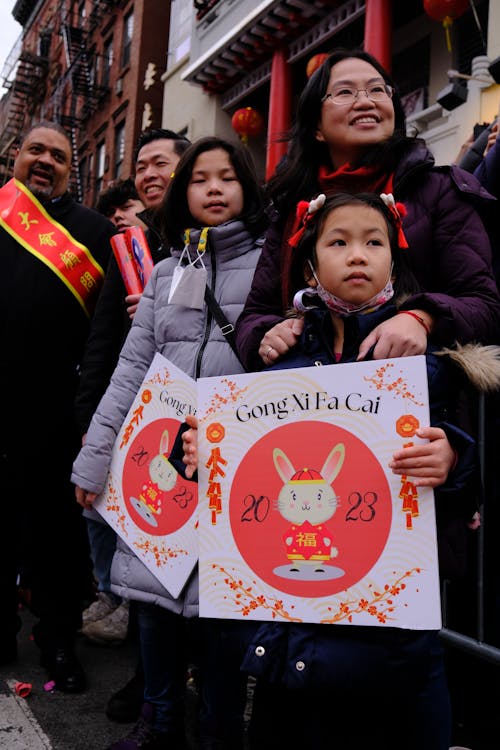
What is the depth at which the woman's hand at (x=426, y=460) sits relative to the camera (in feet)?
4.45

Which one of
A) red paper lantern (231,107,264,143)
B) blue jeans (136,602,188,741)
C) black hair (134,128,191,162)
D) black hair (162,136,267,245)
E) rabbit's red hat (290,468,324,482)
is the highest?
red paper lantern (231,107,264,143)

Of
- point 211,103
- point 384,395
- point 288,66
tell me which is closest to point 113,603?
point 384,395

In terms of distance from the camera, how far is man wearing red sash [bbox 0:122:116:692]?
9.98ft

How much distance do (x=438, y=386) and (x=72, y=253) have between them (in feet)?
7.60

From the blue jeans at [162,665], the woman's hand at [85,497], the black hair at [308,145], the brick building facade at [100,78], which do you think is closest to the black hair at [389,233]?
the black hair at [308,145]

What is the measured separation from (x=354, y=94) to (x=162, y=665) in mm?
1932

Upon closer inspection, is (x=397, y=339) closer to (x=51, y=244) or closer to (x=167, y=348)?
(x=167, y=348)

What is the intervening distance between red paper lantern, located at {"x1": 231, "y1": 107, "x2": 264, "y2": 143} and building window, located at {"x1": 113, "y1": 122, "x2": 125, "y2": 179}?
269 inches

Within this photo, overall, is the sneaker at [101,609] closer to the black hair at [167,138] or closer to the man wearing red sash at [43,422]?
the man wearing red sash at [43,422]

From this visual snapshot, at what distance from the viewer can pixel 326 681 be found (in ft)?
4.66

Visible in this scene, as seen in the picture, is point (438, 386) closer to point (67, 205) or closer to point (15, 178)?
point (67, 205)

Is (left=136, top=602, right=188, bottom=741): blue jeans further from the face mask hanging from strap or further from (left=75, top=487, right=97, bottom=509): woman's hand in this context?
the face mask hanging from strap

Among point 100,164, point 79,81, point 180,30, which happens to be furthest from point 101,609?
point 79,81

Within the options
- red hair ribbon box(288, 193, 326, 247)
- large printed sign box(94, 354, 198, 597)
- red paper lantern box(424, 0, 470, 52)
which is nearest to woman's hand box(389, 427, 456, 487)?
red hair ribbon box(288, 193, 326, 247)
